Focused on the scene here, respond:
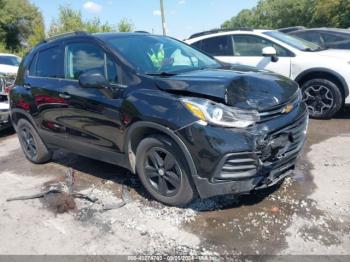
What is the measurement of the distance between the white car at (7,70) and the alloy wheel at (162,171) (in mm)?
5129

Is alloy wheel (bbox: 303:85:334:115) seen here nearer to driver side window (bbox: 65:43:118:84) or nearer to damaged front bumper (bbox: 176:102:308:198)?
damaged front bumper (bbox: 176:102:308:198)

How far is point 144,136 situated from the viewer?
398cm

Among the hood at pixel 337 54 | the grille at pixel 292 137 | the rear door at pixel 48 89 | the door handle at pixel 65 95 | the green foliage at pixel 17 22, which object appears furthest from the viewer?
the green foliage at pixel 17 22

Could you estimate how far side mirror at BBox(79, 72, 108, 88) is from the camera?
4.09m

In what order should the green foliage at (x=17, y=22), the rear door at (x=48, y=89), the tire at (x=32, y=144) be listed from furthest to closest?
the green foliage at (x=17, y=22) < the tire at (x=32, y=144) < the rear door at (x=48, y=89)

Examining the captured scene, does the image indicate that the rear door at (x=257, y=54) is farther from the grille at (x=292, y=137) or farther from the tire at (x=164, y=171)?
the tire at (x=164, y=171)

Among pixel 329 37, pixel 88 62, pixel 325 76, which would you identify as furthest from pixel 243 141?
pixel 329 37

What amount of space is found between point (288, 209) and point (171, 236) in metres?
1.21

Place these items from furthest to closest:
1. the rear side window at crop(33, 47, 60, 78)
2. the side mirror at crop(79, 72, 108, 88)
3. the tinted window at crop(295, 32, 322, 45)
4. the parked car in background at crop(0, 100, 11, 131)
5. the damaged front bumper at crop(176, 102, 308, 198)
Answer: the tinted window at crop(295, 32, 322, 45), the parked car in background at crop(0, 100, 11, 131), the rear side window at crop(33, 47, 60, 78), the side mirror at crop(79, 72, 108, 88), the damaged front bumper at crop(176, 102, 308, 198)

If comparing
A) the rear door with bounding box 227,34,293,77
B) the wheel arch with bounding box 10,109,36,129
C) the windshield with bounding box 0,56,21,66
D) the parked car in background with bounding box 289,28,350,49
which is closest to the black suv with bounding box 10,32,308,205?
the wheel arch with bounding box 10,109,36,129

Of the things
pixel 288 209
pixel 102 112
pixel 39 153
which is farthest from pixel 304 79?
pixel 39 153

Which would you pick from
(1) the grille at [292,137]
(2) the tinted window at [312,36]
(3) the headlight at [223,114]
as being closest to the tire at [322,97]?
(1) the grille at [292,137]

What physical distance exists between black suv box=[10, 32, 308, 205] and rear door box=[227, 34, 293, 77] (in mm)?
2622

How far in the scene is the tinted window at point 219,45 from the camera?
25.7 feet
